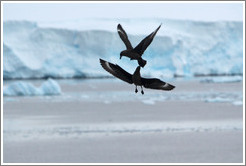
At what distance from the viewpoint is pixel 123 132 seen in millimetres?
22969

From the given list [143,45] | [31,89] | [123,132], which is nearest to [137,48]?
[143,45]

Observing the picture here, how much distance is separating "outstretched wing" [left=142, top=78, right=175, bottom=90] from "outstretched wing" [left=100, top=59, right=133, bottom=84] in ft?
0.10

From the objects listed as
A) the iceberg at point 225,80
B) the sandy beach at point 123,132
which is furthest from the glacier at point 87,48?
the sandy beach at point 123,132

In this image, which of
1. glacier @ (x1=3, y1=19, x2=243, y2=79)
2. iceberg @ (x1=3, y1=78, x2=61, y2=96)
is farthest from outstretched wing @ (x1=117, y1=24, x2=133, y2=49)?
glacier @ (x1=3, y1=19, x2=243, y2=79)

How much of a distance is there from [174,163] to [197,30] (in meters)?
22.1

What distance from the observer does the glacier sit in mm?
32969

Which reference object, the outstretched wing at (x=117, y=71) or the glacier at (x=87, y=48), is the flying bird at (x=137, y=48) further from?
the glacier at (x=87, y=48)

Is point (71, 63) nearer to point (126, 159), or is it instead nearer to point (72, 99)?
point (72, 99)

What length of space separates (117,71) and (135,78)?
0.11ft

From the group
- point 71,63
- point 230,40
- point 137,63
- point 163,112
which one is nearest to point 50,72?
point 71,63

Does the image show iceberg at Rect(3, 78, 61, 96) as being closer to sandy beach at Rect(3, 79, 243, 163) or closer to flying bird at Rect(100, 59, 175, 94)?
sandy beach at Rect(3, 79, 243, 163)

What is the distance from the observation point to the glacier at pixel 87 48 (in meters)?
33.0

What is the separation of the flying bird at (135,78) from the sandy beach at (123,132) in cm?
1697

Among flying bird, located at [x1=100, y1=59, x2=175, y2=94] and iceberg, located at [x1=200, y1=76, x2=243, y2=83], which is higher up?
iceberg, located at [x1=200, y1=76, x2=243, y2=83]
